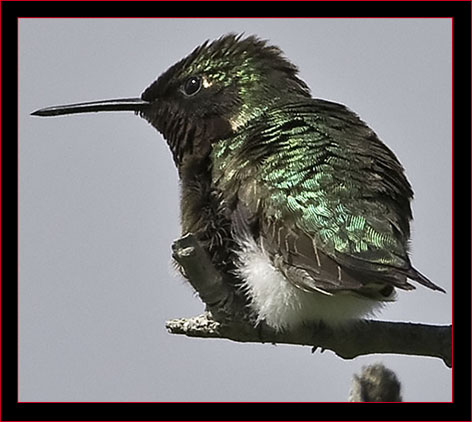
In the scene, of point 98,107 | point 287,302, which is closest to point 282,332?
point 287,302

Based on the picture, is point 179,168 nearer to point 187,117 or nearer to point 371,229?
point 187,117

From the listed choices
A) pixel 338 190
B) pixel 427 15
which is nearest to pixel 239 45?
pixel 427 15

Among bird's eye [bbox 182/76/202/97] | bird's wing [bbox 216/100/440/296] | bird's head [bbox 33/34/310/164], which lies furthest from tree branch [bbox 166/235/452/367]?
bird's eye [bbox 182/76/202/97]

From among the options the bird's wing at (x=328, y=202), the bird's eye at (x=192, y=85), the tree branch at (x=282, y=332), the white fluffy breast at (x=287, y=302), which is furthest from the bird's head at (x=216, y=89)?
the tree branch at (x=282, y=332)

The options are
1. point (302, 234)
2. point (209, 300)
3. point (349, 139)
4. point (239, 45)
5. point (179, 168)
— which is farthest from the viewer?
point (239, 45)

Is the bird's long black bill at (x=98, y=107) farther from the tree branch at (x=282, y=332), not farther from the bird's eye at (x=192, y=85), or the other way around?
the tree branch at (x=282, y=332)

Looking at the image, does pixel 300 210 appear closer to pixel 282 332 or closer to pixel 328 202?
pixel 328 202
